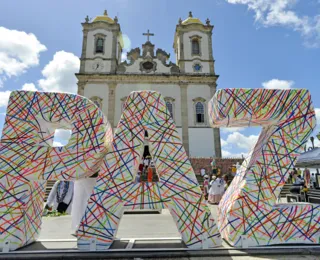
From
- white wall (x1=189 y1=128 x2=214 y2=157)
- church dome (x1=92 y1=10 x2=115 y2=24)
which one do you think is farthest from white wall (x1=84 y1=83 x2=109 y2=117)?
white wall (x1=189 y1=128 x2=214 y2=157)

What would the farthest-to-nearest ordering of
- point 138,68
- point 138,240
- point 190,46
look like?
point 190,46
point 138,68
point 138,240

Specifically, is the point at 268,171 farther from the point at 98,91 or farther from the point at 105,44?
the point at 105,44

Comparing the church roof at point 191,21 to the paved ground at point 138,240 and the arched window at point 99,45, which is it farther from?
the paved ground at point 138,240

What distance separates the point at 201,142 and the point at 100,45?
13.6 meters

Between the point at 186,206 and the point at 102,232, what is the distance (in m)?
1.30

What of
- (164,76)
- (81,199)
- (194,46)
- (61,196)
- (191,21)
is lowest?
(61,196)

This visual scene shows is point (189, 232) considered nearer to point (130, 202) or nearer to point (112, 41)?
point (130, 202)

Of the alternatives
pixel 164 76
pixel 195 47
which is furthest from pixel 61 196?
pixel 195 47

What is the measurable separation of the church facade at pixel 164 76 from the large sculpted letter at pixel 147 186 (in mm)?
16351

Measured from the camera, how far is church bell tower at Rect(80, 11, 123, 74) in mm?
22125

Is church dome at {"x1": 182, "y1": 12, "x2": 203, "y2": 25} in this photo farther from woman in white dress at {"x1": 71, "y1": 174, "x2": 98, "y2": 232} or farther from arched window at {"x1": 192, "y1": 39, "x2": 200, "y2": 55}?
woman in white dress at {"x1": 71, "y1": 174, "x2": 98, "y2": 232}

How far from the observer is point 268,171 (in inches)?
150

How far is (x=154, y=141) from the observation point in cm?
383

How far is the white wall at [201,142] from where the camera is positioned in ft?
65.7
